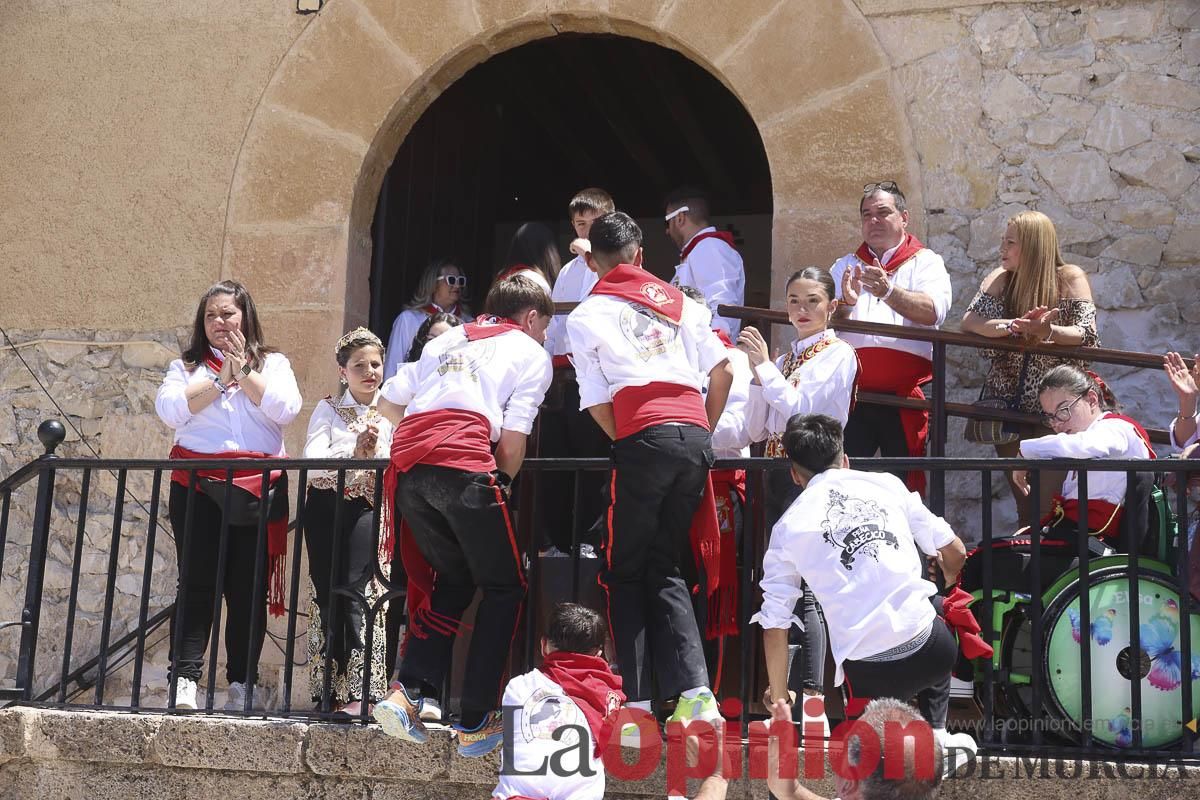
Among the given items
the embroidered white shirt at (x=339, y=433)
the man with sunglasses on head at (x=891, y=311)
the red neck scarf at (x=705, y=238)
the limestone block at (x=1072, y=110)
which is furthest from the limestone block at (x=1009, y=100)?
the embroidered white shirt at (x=339, y=433)

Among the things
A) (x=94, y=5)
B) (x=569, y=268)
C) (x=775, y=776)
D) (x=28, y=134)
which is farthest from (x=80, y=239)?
(x=775, y=776)

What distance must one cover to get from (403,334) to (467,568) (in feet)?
7.59

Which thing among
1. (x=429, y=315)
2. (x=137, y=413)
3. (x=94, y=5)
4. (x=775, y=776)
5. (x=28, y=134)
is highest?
(x=94, y=5)

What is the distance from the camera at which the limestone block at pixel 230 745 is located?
14.5 feet

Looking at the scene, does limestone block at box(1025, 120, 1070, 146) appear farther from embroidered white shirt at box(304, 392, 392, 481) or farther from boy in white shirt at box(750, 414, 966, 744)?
embroidered white shirt at box(304, 392, 392, 481)

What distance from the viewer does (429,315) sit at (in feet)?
20.4

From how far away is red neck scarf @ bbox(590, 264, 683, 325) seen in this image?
420cm

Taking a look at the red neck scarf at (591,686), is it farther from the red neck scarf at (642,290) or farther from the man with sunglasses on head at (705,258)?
the man with sunglasses on head at (705,258)

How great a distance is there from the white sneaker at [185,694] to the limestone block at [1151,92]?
4.06m

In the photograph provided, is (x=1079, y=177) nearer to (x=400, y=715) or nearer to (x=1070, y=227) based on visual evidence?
(x=1070, y=227)

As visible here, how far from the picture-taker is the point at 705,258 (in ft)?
18.7

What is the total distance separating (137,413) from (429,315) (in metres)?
1.42

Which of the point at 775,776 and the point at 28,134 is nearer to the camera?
the point at 775,776

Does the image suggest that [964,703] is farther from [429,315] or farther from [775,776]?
[429,315]
